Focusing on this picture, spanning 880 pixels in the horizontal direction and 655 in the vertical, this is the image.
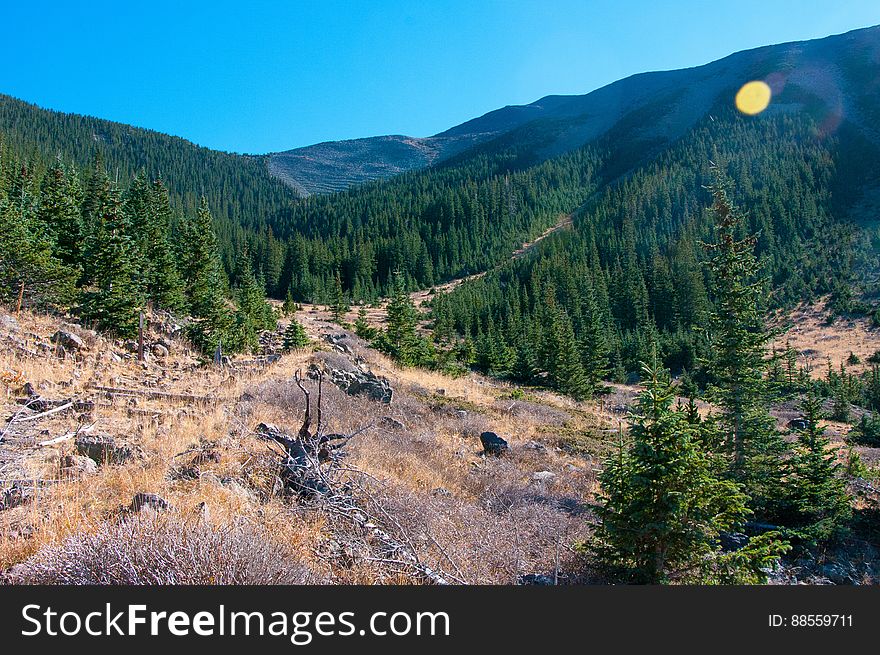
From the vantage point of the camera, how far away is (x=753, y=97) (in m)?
147

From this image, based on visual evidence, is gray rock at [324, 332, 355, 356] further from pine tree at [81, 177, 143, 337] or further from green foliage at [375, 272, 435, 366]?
pine tree at [81, 177, 143, 337]

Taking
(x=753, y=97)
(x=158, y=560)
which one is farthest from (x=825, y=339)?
(x=753, y=97)

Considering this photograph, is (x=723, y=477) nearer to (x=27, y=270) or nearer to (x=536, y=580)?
(x=536, y=580)

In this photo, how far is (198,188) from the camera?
163125 mm

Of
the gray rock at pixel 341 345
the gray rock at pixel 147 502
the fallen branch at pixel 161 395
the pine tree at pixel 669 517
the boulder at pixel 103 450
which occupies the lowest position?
the pine tree at pixel 669 517

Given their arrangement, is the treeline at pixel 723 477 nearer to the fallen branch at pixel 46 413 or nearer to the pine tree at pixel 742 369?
the pine tree at pixel 742 369

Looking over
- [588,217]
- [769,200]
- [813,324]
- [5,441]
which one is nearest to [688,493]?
[5,441]

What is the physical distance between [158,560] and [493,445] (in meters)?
9.10

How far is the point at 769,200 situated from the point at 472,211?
64.4 m

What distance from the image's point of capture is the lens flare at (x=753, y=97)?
137 m

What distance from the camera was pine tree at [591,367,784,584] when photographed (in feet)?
15.4

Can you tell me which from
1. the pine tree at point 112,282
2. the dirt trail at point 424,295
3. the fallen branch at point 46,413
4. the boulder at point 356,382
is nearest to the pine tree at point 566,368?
the boulder at point 356,382

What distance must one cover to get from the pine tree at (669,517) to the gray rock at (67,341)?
13.8 metres

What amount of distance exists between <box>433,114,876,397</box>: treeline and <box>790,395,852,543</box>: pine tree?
76.3 feet
